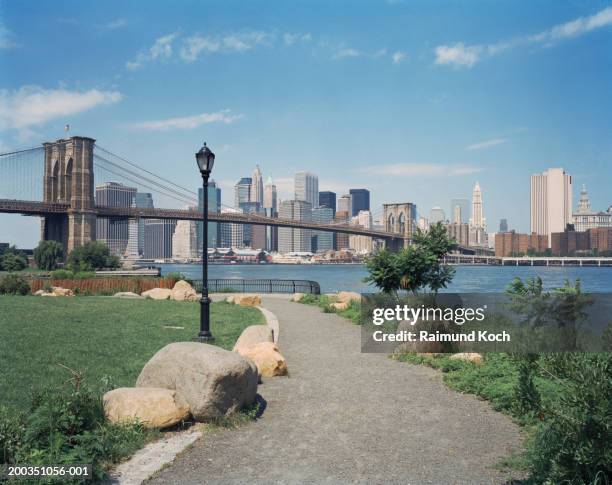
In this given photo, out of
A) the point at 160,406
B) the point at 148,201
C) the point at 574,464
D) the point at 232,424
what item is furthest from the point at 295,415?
the point at 148,201

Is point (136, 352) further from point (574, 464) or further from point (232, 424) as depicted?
point (574, 464)

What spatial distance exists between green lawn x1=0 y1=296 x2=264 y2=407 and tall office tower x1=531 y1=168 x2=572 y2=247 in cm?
10085

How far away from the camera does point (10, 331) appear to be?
1216 centimetres

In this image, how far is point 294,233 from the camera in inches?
7239

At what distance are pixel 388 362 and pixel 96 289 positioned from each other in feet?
68.2

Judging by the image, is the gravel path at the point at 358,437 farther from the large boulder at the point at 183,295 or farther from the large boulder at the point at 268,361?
the large boulder at the point at 183,295

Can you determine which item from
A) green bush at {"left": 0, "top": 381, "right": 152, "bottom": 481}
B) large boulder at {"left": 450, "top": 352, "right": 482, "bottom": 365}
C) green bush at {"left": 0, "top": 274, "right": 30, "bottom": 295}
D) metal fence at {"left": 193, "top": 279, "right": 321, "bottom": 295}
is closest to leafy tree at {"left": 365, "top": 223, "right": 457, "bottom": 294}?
large boulder at {"left": 450, "top": 352, "right": 482, "bottom": 365}

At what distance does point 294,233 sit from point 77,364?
174801mm

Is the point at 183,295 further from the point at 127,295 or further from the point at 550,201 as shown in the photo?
the point at 550,201

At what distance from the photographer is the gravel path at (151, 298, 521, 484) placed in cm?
529

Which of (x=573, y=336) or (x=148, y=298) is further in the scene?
(x=148, y=298)

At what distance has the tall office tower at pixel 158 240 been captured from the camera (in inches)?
6412

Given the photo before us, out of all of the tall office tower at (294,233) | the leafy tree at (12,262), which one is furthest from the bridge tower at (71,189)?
the tall office tower at (294,233)

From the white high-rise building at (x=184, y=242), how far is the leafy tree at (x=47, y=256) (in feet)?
301
